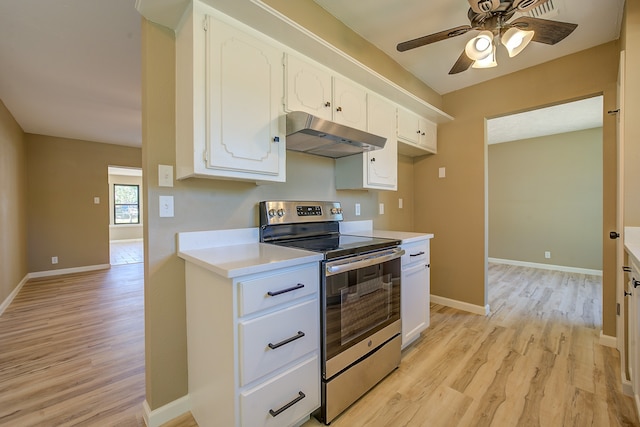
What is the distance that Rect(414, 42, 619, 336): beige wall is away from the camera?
228cm

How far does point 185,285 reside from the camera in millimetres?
1540

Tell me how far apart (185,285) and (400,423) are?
55.0 inches

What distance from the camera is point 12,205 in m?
3.63

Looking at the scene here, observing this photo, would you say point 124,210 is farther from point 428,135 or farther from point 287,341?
point 287,341

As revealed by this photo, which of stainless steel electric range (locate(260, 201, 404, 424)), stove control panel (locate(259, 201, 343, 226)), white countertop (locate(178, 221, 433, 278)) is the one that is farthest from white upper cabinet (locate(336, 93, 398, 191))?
white countertop (locate(178, 221, 433, 278))

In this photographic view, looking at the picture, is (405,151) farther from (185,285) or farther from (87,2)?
(87,2)

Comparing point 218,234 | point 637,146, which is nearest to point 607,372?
point 637,146

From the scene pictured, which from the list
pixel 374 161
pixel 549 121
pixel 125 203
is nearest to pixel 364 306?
pixel 374 161

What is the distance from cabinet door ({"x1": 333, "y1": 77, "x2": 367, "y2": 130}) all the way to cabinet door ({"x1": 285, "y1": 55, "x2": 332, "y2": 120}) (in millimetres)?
75

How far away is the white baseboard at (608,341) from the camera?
7.27 feet

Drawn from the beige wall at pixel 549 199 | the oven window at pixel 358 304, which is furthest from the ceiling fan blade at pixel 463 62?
the beige wall at pixel 549 199

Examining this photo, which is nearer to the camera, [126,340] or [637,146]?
[637,146]

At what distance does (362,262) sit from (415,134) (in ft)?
6.07

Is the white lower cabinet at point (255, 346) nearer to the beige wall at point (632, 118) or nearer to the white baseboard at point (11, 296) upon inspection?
the beige wall at point (632, 118)
